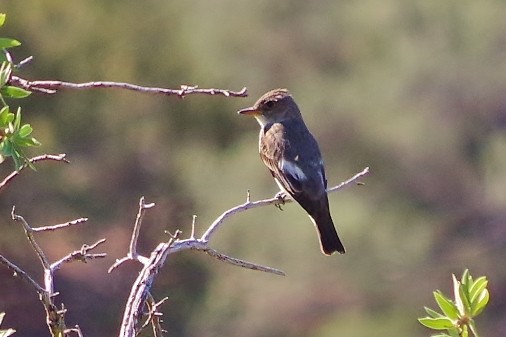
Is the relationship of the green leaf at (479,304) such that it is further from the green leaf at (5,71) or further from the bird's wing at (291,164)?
the bird's wing at (291,164)

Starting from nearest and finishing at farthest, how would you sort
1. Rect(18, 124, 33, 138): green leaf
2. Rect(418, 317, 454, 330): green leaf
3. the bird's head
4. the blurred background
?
Rect(418, 317, 454, 330): green leaf → Rect(18, 124, 33, 138): green leaf → the bird's head → the blurred background

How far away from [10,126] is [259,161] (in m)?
11.7

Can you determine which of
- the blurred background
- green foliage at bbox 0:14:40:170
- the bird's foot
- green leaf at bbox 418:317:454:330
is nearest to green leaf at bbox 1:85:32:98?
green foliage at bbox 0:14:40:170

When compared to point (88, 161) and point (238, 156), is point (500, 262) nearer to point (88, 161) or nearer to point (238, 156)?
point (238, 156)

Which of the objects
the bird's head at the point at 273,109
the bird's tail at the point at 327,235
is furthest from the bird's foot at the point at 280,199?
the bird's head at the point at 273,109

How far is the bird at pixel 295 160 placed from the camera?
193 inches

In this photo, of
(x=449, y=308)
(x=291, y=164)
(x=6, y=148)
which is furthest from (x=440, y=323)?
(x=291, y=164)

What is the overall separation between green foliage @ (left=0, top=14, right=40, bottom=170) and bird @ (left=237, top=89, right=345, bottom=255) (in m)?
2.88

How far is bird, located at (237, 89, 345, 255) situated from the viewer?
490 cm

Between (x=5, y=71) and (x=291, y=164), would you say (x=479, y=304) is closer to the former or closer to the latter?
(x=5, y=71)

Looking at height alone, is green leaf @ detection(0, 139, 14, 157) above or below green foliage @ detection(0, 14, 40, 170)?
below

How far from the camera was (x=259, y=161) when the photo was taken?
44.5 feet

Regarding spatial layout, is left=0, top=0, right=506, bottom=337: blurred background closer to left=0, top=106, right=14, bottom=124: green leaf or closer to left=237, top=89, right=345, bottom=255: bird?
left=237, top=89, right=345, bottom=255: bird

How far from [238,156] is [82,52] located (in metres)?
2.39
